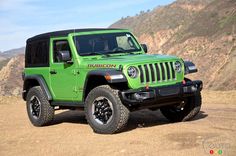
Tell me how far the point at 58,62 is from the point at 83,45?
0.67 meters

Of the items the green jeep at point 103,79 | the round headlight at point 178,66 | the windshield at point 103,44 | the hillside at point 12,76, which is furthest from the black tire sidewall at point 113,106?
the hillside at point 12,76

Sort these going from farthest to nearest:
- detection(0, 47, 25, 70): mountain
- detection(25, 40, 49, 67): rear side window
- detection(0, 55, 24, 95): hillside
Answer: detection(0, 47, 25, 70): mountain
detection(0, 55, 24, 95): hillside
detection(25, 40, 49, 67): rear side window

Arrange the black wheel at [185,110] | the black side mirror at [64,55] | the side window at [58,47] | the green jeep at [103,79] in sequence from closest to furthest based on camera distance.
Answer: the green jeep at [103,79]
the black side mirror at [64,55]
the black wheel at [185,110]
the side window at [58,47]

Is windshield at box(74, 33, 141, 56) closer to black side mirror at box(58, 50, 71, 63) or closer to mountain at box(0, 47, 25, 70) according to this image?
black side mirror at box(58, 50, 71, 63)

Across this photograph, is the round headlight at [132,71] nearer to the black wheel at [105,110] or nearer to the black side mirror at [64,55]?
the black wheel at [105,110]

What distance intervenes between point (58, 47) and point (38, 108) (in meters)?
1.41

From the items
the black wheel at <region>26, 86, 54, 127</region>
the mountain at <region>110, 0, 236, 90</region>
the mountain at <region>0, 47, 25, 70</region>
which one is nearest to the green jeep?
the black wheel at <region>26, 86, 54, 127</region>

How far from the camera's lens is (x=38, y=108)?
10016mm

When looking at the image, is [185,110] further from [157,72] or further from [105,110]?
[105,110]

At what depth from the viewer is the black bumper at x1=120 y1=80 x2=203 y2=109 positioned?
7793mm

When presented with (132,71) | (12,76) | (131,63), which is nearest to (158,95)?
(132,71)

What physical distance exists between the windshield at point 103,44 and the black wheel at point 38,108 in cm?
144

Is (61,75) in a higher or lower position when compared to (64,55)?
lower

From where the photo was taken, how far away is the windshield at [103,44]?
9.05 meters
